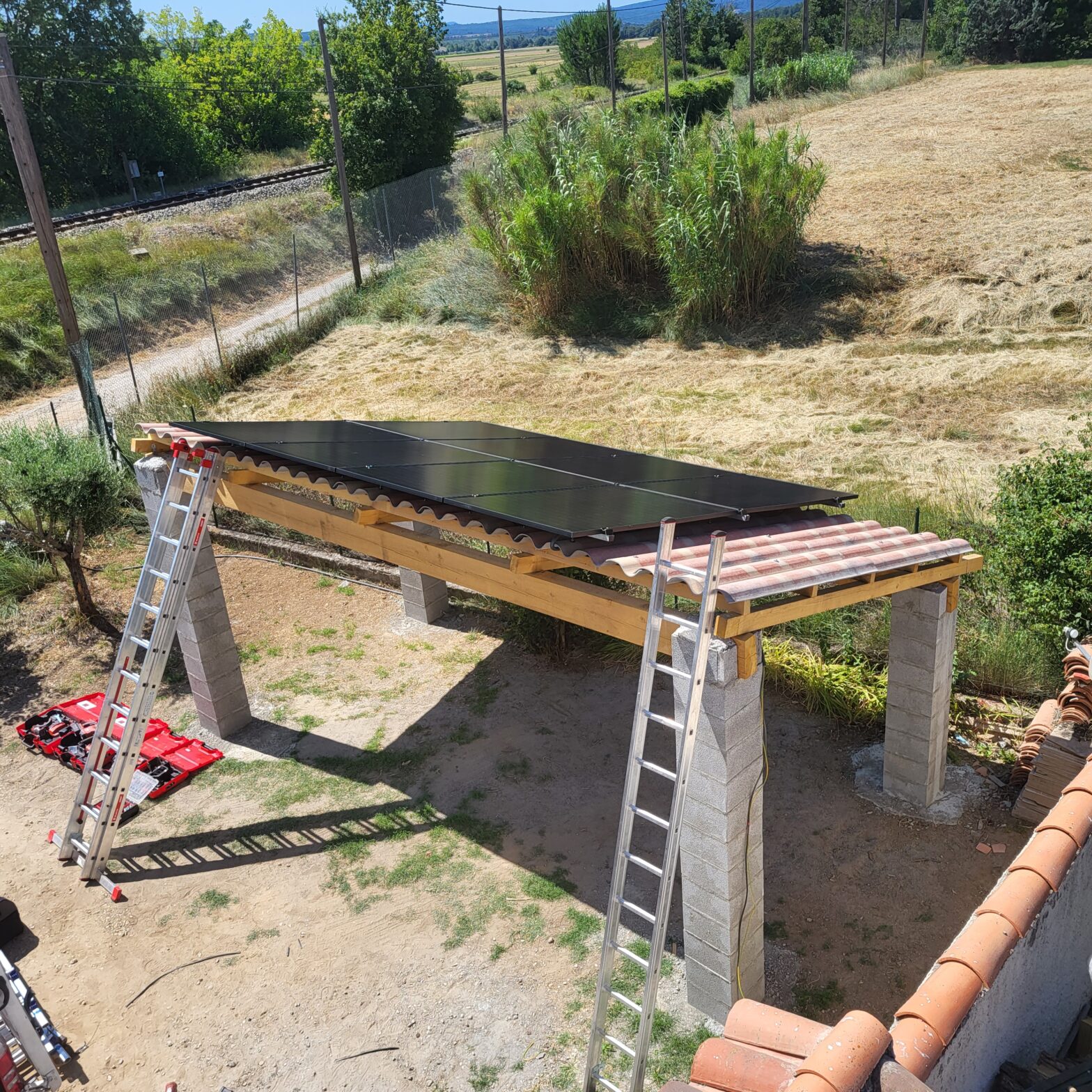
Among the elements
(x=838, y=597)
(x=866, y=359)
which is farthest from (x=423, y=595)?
(x=866, y=359)

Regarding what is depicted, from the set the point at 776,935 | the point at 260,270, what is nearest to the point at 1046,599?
the point at 776,935

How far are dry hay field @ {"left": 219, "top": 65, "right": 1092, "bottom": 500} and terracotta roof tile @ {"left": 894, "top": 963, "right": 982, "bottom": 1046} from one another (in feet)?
32.5

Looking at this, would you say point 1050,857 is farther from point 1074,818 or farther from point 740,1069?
point 740,1069

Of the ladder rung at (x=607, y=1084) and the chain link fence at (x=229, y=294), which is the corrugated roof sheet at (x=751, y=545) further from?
the chain link fence at (x=229, y=294)

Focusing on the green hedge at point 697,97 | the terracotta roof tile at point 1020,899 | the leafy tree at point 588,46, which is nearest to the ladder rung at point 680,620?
the terracotta roof tile at point 1020,899

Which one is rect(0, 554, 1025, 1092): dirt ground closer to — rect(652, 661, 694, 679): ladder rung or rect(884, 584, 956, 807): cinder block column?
rect(884, 584, 956, 807): cinder block column

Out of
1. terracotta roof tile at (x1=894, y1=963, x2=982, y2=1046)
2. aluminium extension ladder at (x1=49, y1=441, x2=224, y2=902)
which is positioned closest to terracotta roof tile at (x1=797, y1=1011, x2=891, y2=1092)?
terracotta roof tile at (x1=894, y1=963, x2=982, y2=1046)

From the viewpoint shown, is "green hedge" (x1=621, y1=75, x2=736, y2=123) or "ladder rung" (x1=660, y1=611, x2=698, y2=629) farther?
"green hedge" (x1=621, y1=75, x2=736, y2=123)

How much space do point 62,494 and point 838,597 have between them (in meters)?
9.57

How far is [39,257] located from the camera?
93.5 ft

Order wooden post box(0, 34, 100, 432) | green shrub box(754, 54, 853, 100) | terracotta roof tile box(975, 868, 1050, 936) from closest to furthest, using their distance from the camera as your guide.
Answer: terracotta roof tile box(975, 868, 1050, 936)
wooden post box(0, 34, 100, 432)
green shrub box(754, 54, 853, 100)

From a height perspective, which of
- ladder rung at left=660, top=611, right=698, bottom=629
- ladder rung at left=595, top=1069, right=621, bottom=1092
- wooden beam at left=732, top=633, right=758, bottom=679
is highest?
ladder rung at left=660, top=611, right=698, bottom=629

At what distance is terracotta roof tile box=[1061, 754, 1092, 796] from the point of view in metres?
4.95

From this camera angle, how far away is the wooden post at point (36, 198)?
13094 mm
